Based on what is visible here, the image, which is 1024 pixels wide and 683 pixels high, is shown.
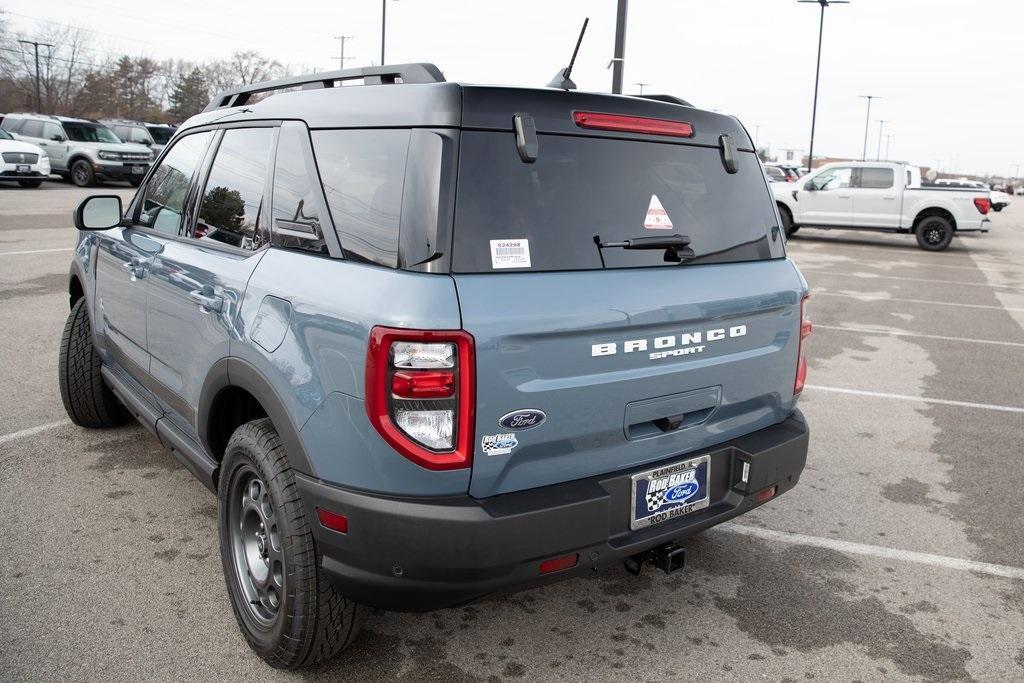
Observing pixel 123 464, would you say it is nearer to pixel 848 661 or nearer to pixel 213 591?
pixel 213 591

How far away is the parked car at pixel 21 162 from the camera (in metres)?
21.9

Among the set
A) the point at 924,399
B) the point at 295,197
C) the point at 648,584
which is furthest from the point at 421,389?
the point at 924,399

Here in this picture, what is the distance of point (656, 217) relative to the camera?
9.34ft

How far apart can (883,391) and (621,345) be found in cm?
509

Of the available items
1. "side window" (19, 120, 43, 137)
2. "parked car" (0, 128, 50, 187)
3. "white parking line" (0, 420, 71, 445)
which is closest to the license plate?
"white parking line" (0, 420, 71, 445)

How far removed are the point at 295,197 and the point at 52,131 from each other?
2611cm

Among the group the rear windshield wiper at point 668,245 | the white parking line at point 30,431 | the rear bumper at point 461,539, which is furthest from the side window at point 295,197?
the white parking line at point 30,431

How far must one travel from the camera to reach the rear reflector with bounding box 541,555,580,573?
2.46 m

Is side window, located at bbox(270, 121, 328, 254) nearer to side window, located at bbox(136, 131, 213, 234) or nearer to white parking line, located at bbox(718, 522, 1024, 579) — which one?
side window, located at bbox(136, 131, 213, 234)

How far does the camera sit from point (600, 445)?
103 inches

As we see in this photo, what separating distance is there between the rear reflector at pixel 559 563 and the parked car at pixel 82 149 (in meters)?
24.8

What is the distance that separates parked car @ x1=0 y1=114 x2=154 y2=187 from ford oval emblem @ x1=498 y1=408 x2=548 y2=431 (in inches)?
973

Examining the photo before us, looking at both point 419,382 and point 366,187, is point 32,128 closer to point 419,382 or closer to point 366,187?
point 366,187

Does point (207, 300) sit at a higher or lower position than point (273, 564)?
higher
